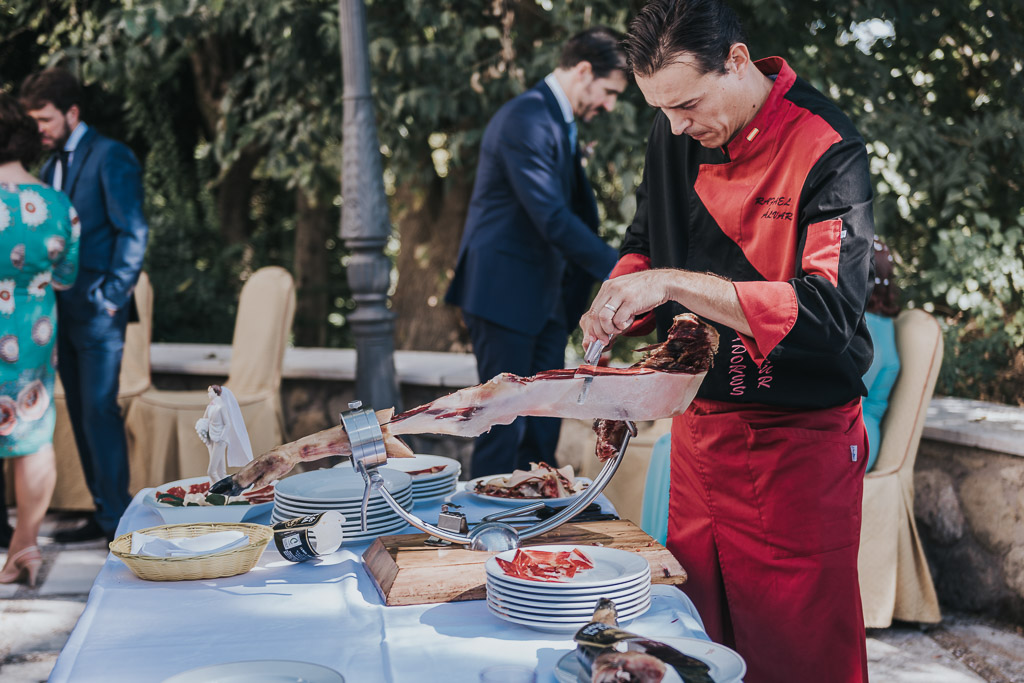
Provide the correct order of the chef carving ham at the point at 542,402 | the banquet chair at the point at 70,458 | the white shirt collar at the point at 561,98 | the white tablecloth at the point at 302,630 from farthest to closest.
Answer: the banquet chair at the point at 70,458 < the white shirt collar at the point at 561,98 < the chef carving ham at the point at 542,402 < the white tablecloth at the point at 302,630

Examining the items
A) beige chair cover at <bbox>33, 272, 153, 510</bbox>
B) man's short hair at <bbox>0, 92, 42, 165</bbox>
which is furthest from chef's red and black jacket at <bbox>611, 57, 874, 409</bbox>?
beige chair cover at <bbox>33, 272, 153, 510</bbox>

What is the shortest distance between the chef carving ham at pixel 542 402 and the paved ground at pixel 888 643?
1907mm

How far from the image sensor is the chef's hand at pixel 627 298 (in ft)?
4.58

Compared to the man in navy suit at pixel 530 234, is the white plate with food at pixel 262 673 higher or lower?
lower

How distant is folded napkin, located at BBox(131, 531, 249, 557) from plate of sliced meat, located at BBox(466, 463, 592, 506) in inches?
21.0

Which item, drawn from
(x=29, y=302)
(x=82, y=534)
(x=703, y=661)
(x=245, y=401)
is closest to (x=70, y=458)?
(x=82, y=534)

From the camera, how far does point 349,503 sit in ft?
6.01

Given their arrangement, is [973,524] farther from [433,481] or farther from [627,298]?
[627,298]

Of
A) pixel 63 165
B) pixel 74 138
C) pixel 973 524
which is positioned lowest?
pixel 973 524

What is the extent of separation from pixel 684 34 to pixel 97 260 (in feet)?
10.2

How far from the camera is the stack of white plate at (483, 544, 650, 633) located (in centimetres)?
133

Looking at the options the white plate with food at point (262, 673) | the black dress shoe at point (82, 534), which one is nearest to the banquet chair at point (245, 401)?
the black dress shoe at point (82, 534)

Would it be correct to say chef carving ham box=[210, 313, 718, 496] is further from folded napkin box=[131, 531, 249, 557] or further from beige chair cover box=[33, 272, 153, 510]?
beige chair cover box=[33, 272, 153, 510]

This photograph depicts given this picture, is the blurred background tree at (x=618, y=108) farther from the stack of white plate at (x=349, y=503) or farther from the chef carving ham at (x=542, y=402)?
the chef carving ham at (x=542, y=402)
